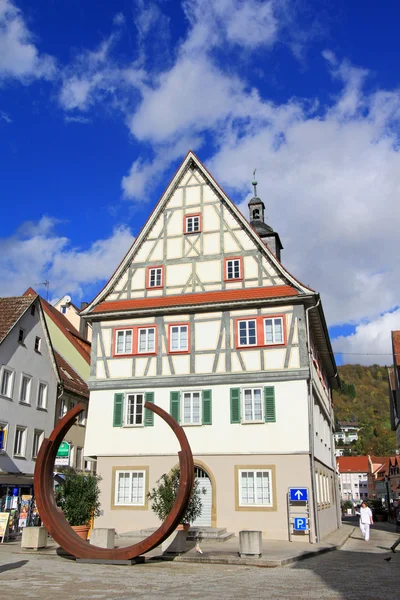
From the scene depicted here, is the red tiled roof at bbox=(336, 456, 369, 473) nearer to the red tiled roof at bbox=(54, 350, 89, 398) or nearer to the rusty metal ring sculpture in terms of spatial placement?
the red tiled roof at bbox=(54, 350, 89, 398)

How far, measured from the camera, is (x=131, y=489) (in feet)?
83.5

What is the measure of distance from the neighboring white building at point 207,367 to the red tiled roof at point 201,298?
2.7 inches

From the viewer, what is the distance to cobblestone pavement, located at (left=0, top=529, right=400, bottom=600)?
35.2ft

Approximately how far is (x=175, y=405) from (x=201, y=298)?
494 cm

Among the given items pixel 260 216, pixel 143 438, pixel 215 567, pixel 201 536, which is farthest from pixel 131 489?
pixel 260 216

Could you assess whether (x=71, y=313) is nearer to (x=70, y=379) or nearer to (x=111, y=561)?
(x=70, y=379)

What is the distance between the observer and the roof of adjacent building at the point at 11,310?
30.5 meters

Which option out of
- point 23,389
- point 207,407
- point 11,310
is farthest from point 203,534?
point 11,310

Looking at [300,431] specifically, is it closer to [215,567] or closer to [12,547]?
[215,567]

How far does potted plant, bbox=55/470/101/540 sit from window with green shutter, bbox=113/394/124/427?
248 inches

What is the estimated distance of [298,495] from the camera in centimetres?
2303

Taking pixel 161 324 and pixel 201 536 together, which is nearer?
pixel 201 536

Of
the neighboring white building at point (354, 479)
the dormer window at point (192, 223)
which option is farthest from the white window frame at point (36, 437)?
the neighboring white building at point (354, 479)

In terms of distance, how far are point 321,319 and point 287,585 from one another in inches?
670
